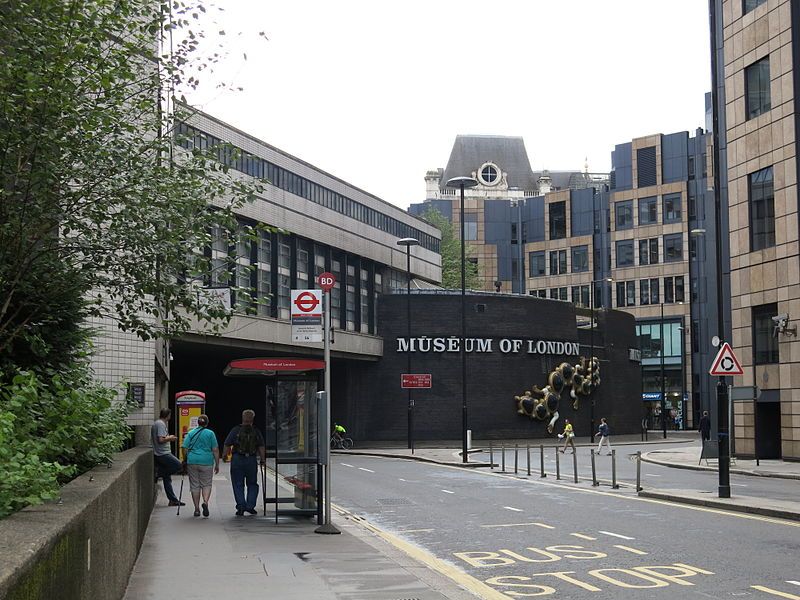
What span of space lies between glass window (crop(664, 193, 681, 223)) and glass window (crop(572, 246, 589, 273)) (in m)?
9.61

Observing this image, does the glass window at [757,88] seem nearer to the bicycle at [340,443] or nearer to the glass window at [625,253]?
the bicycle at [340,443]

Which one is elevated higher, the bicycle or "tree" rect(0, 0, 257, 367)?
"tree" rect(0, 0, 257, 367)

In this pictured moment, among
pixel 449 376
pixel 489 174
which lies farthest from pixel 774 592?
pixel 489 174

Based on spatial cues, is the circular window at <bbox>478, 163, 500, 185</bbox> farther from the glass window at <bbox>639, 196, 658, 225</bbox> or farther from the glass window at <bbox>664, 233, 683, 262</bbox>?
the glass window at <bbox>664, 233, 683, 262</bbox>

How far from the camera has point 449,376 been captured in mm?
59594

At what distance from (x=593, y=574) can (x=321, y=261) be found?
45686 millimetres

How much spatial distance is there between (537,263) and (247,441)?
95.5 meters

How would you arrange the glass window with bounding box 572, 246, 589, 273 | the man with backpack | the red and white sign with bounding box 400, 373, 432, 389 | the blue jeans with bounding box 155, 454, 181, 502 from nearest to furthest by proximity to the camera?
the man with backpack, the blue jeans with bounding box 155, 454, 181, 502, the red and white sign with bounding box 400, 373, 432, 389, the glass window with bounding box 572, 246, 589, 273

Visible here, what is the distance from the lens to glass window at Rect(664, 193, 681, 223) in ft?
324

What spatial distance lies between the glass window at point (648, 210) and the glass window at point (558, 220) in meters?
9.58

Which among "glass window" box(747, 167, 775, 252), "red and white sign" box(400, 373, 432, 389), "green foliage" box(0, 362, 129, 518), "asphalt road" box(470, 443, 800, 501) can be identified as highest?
"glass window" box(747, 167, 775, 252)

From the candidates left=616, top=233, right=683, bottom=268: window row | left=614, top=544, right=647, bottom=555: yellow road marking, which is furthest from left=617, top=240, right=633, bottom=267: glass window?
left=614, top=544, right=647, bottom=555: yellow road marking

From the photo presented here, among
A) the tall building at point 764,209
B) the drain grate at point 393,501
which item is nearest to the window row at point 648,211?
A: the tall building at point 764,209

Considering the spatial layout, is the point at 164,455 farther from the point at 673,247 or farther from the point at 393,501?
the point at 673,247
